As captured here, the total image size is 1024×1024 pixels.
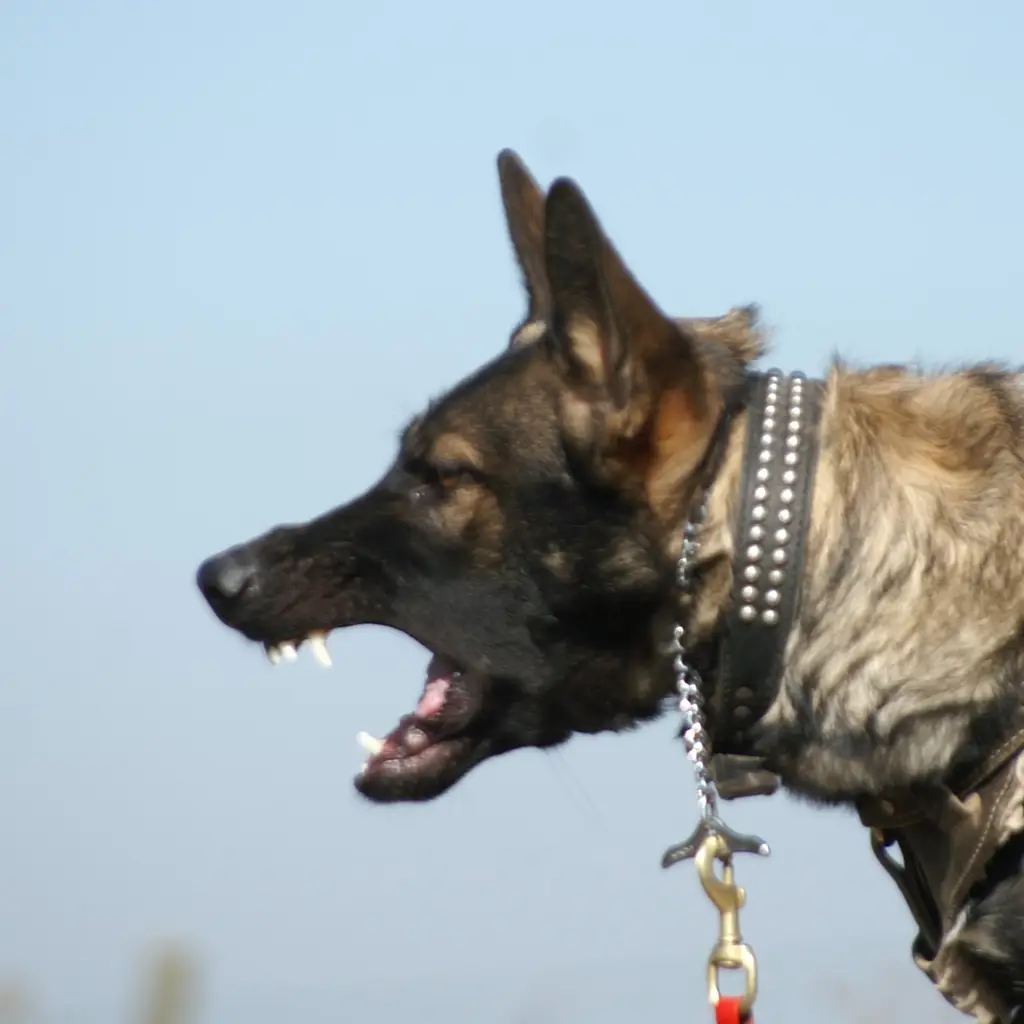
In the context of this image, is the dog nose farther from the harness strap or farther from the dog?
the harness strap

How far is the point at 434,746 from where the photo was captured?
13.2 feet

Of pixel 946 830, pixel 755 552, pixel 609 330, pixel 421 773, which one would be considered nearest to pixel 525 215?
pixel 609 330

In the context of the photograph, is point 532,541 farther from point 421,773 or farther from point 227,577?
point 227,577

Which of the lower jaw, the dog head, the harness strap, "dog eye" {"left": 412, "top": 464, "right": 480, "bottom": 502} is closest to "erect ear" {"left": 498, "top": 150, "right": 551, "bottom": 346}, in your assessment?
the dog head

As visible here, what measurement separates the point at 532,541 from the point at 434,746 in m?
0.53

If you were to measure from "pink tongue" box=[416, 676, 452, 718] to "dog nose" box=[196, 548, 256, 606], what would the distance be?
0.46 metres

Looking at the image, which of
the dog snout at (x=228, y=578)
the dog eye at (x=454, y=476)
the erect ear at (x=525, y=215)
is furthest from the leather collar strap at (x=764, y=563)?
the dog snout at (x=228, y=578)

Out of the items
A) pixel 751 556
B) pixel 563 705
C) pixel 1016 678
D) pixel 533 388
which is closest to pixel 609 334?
pixel 533 388

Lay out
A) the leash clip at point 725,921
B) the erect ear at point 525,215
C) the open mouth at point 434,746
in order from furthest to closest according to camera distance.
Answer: the erect ear at point 525,215 → the open mouth at point 434,746 → the leash clip at point 725,921

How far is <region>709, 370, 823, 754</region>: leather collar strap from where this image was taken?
11.8ft

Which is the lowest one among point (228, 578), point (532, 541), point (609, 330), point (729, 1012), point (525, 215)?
point (729, 1012)

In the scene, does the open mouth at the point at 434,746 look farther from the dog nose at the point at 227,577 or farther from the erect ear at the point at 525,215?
the erect ear at the point at 525,215

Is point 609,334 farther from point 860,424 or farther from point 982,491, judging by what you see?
point 982,491

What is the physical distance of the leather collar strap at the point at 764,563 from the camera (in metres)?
3.60
